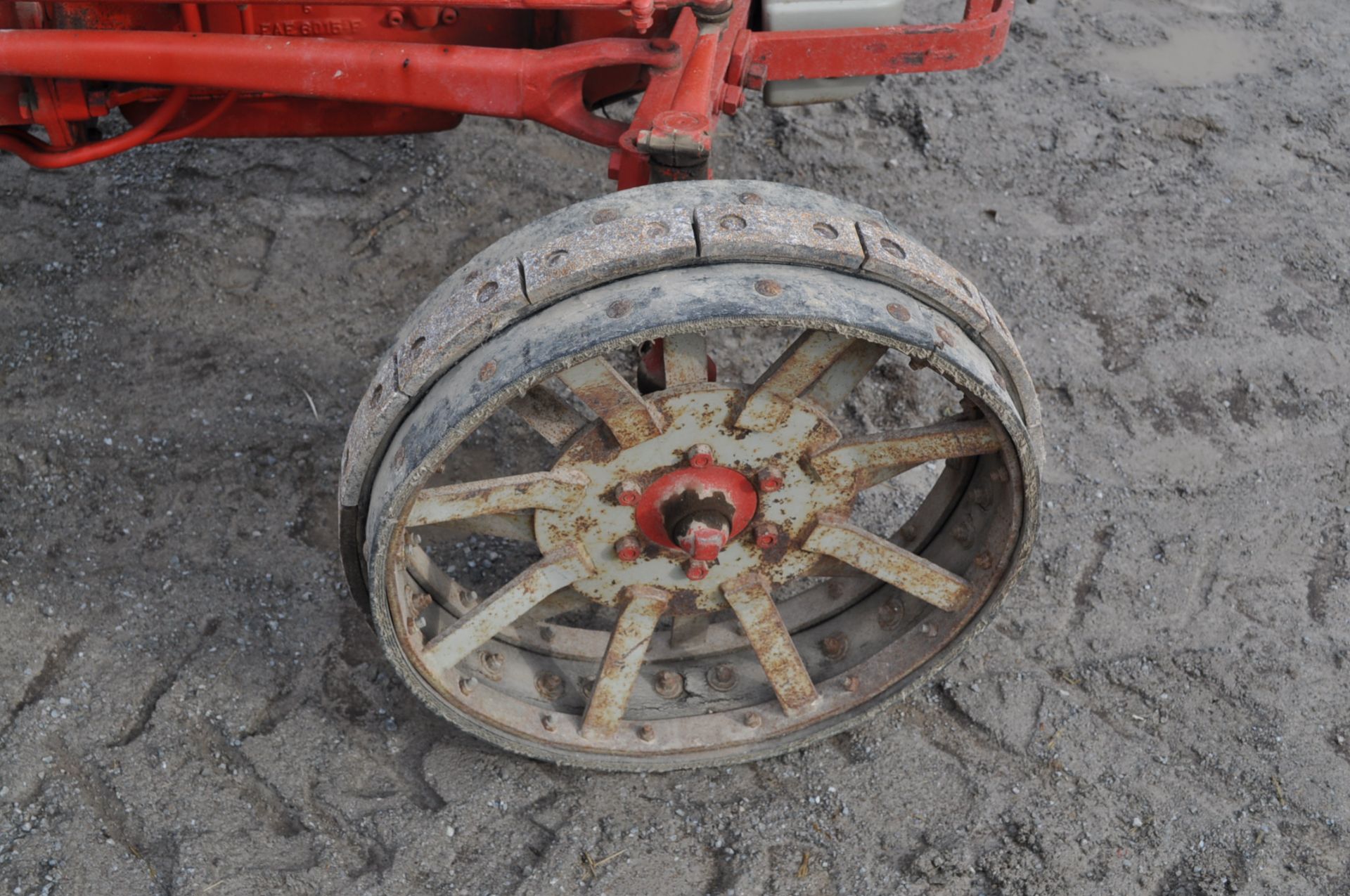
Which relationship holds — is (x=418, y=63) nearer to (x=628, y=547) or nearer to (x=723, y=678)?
(x=628, y=547)

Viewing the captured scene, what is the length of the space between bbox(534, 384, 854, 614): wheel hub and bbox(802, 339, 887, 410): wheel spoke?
61 mm

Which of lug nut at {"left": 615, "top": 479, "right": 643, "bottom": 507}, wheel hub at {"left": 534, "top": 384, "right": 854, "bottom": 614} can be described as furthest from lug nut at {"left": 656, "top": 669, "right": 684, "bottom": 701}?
lug nut at {"left": 615, "top": 479, "right": 643, "bottom": 507}

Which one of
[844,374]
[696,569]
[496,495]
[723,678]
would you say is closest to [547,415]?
[496,495]

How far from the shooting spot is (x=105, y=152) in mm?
2629

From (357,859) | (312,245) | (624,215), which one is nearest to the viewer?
(624,215)

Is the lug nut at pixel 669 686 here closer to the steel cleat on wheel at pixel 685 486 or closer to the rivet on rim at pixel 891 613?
the steel cleat on wheel at pixel 685 486

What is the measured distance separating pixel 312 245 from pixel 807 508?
2065mm

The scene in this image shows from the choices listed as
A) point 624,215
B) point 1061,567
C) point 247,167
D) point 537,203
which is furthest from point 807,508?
point 247,167

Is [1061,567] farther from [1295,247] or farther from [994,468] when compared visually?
[1295,247]

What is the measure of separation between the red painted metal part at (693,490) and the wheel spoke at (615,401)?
12 cm

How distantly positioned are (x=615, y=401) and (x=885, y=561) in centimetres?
68

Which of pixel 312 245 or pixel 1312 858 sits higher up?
pixel 312 245

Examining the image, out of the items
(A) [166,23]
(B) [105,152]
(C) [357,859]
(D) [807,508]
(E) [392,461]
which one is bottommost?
(C) [357,859]

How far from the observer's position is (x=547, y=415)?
2.32 meters
